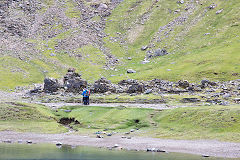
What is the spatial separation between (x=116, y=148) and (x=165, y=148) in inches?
253

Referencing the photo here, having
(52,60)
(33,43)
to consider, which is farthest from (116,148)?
(33,43)

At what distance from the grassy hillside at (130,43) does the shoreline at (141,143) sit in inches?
2639

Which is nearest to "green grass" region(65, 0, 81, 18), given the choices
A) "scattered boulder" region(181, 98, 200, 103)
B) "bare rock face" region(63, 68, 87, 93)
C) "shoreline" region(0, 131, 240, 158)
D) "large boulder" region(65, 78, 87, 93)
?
"bare rock face" region(63, 68, 87, 93)

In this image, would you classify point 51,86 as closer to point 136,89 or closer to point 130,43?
point 136,89

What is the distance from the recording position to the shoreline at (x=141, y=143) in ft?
136

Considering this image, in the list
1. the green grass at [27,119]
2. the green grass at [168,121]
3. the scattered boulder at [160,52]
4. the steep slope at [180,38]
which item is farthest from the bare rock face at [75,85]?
the scattered boulder at [160,52]

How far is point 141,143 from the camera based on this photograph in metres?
46.6

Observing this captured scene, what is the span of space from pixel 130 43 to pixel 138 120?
118604mm

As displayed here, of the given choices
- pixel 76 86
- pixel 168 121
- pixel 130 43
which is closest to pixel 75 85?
pixel 76 86

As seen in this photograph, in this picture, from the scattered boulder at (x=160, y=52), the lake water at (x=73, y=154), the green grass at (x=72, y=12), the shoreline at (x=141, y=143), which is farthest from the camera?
the green grass at (x=72, y=12)

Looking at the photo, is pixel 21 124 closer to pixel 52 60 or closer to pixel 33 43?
pixel 52 60

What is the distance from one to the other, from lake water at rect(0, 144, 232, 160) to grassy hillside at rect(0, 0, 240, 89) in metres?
74.9

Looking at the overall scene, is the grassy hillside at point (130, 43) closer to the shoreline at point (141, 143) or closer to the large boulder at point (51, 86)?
the large boulder at point (51, 86)

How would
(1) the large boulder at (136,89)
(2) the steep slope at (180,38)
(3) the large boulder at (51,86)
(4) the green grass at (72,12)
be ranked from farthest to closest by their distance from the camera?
(4) the green grass at (72,12) < (2) the steep slope at (180,38) < (3) the large boulder at (51,86) < (1) the large boulder at (136,89)
